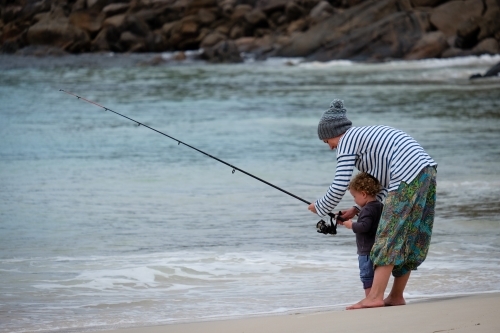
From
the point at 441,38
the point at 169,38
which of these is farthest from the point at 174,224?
the point at 169,38

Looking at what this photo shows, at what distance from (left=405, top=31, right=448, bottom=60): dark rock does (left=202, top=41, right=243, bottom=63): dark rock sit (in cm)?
720

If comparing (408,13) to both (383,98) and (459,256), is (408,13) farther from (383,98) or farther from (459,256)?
(459,256)

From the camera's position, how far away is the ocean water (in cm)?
547

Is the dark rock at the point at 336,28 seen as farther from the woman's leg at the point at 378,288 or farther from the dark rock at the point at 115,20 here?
the woman's leg at the point at 378,288

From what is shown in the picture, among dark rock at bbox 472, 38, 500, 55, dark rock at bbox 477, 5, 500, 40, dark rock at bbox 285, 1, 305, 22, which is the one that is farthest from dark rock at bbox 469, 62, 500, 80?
dark rock at bbox 285, 1, 305, 22

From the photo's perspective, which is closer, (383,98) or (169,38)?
(383,98)

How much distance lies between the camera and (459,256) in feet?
20.9

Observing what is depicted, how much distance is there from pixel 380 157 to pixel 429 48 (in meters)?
33.2

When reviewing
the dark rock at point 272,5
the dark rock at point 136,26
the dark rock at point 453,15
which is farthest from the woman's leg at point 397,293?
the dark rock at point 136,26

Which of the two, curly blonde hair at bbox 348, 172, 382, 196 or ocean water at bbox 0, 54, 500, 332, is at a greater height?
curly blonde hair at bbox 348, 172, 382, 196

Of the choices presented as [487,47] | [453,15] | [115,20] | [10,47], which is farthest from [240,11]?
[487,47]

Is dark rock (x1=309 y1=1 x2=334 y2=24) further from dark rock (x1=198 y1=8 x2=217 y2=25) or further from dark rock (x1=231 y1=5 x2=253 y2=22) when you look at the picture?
dark rock (x1=198 y1=8 x2=217 y2=25)

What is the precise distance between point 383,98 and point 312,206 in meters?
16.1

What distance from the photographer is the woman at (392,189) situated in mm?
4371
